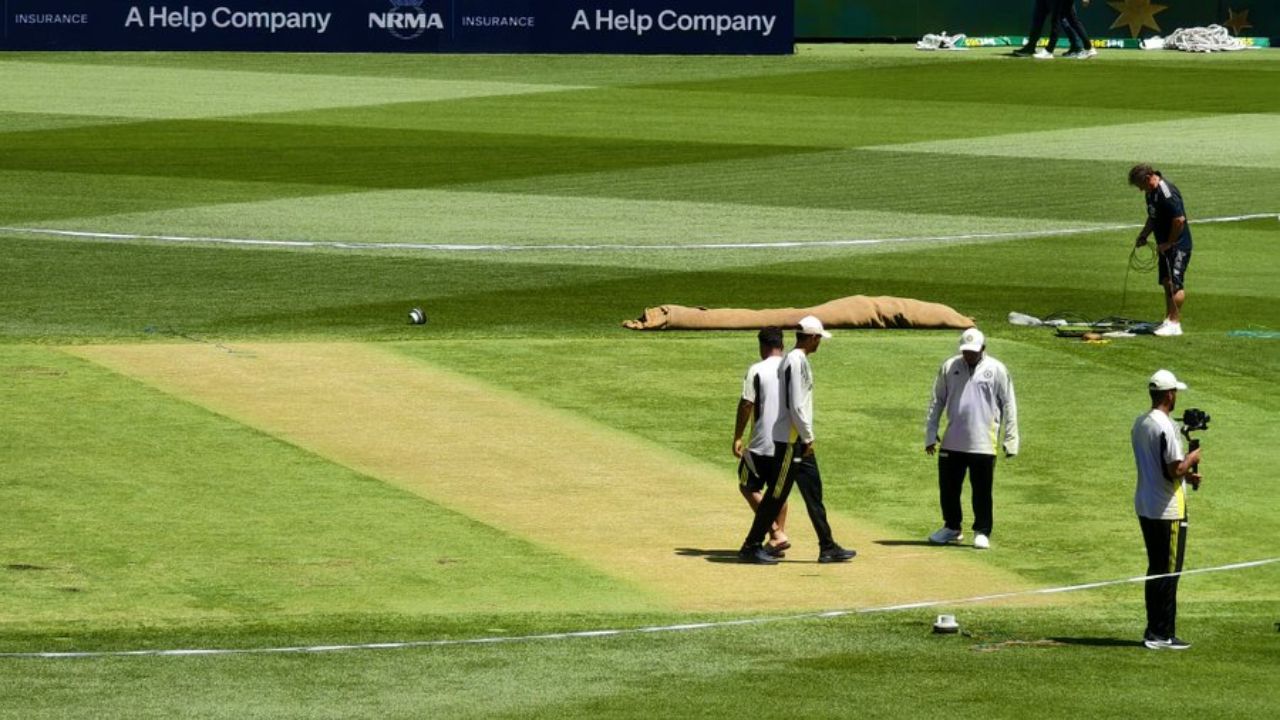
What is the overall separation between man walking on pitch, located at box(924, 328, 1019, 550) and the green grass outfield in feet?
2.09

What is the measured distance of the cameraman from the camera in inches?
784

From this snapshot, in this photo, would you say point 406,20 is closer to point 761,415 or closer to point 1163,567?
point 761,415

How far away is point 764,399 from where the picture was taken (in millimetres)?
22719

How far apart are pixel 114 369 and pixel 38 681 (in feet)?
46.0

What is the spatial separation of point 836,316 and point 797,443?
45.3 feet

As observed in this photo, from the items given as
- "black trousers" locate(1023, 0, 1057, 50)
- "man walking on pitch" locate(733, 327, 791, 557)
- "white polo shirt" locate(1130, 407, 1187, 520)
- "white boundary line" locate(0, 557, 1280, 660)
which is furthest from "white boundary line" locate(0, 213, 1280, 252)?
"black trousers" locate(1023, 0, 1057, 50)

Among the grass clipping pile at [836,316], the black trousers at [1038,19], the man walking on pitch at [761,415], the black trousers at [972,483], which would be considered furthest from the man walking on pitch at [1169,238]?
the black trousers at [1038,19]

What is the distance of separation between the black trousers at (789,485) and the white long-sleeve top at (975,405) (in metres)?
Answer: 1.69

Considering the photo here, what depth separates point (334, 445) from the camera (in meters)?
27.8

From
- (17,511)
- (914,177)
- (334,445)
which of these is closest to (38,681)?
(17,511)

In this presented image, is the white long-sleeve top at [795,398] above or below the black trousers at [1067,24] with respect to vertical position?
below

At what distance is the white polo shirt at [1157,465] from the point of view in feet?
65.7

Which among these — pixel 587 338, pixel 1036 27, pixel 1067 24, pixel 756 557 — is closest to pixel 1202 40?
pixel 1067 24

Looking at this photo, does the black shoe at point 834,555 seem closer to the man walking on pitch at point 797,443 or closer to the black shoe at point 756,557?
the man walking on pitch at point 797,443
